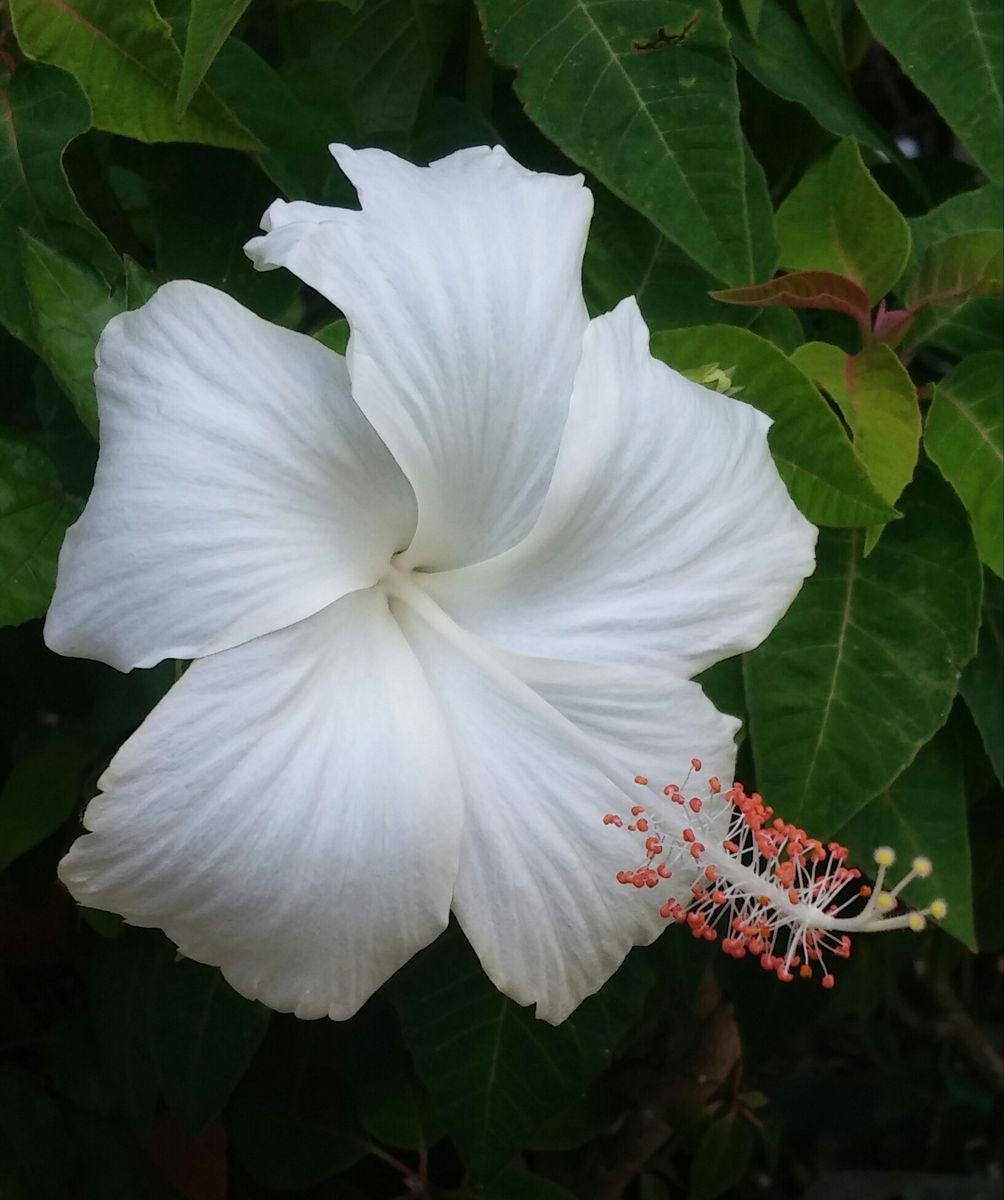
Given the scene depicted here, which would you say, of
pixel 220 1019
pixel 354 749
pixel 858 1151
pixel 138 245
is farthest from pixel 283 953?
pixel 858 1151

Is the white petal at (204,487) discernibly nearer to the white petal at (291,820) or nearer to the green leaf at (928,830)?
the white petal at (291,820)

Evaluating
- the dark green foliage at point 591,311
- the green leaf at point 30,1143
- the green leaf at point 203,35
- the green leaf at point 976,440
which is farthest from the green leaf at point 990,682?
the green leaf at point 30,1143

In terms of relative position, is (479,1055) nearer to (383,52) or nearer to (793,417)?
(793,417)

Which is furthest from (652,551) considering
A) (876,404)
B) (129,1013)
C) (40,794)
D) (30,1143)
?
(30,1143)

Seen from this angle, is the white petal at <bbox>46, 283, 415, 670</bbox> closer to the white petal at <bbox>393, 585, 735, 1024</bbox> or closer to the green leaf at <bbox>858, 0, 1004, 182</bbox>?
the white petal at <bbox>393, 585, 735, 1024</bbox>

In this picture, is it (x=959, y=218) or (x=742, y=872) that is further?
(x=959, y=218)

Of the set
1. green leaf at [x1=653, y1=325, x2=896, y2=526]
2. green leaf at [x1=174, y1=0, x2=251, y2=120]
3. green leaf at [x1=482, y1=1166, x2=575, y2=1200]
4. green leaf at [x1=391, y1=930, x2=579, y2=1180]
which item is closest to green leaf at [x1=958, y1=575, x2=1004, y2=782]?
green leaf at [x1=653, y1=325, x2=896, y2=526]
